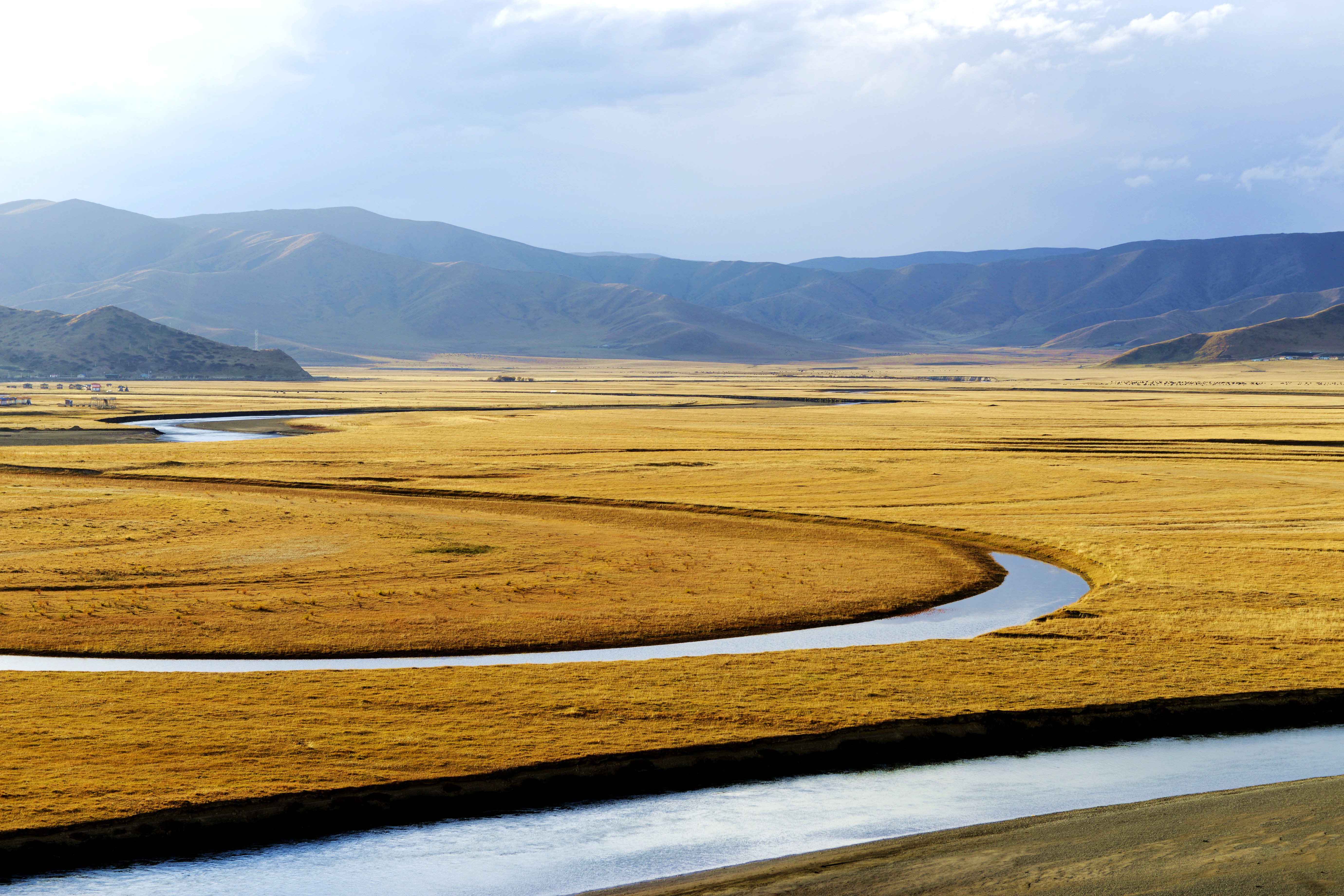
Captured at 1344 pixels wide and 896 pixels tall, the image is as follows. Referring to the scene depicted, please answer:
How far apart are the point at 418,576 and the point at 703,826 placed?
16.3 meters

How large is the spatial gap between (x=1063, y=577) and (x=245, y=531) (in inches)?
980

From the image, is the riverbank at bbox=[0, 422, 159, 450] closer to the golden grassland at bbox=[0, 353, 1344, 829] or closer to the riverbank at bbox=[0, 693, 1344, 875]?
the golden grassland at bbox=[0, 353, 1344, 829]

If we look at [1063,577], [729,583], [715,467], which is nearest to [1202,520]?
[1063,577]

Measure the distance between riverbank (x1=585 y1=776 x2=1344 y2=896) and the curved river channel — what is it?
28.9 inches

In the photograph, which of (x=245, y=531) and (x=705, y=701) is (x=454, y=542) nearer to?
(x=245, y=531)

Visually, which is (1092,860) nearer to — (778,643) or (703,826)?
(703,826)

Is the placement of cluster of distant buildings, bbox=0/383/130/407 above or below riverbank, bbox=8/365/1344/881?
above

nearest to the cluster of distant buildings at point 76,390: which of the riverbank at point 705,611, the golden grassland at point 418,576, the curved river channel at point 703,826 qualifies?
the riverbank at point 705,611

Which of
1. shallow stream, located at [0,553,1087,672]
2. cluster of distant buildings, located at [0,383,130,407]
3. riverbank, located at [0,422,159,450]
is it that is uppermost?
cluster of distant buildings, located at [0,383,130,407]

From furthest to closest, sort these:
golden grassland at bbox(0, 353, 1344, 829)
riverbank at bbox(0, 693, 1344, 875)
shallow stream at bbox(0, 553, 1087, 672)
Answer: shallow stream at bbox(0, 553, 1087, 672) < golden grassland at bbox(0, 353, 1344, 829) < riverbank at bbox(0, 693, 1344, 875)

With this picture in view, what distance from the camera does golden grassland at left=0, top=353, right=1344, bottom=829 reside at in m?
15.8

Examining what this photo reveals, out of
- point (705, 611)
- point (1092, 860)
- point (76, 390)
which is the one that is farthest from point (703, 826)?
point (76, 390)

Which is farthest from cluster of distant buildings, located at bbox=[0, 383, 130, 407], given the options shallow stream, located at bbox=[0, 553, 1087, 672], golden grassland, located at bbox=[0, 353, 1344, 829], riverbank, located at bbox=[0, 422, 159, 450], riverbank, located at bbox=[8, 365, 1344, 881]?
shallow stream, located at bbox=[0, 553, 1087, 672]

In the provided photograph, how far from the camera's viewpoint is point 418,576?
28.9 m
